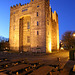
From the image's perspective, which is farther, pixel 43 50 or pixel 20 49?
pixel 20 49

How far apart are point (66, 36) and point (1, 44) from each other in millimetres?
36293

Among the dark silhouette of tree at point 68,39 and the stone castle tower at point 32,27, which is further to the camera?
the dark silhouette of tree at point 68,39

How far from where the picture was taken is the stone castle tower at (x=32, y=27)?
109 feet

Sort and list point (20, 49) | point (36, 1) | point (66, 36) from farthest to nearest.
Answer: point (66, 36)
point (20, 49)
point (36, 1)

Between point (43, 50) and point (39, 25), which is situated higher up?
point (39, 25)

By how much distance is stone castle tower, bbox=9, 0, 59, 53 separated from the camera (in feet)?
109

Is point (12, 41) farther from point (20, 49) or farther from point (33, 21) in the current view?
point (33, 21)

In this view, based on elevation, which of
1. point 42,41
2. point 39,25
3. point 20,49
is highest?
point 39,25

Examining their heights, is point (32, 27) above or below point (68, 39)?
above

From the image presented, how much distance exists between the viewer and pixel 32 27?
114 feet

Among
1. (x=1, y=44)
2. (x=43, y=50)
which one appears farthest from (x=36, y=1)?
(x=1, y=44)

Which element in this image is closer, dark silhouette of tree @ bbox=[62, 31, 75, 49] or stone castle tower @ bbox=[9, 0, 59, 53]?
stone castle tower @ bbox=[9, 0, 59, 53]

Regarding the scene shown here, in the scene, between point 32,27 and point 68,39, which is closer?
point 32,27

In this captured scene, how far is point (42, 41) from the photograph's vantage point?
32.7 m
